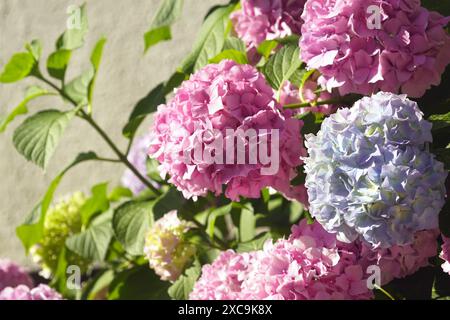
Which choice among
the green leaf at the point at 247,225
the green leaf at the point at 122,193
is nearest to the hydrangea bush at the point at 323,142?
the green leaf at the point at 247,225

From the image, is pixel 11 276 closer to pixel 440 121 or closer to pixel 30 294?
pixel 30 294

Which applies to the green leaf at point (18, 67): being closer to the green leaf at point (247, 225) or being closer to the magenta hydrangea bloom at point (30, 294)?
the magenta hydrangea bloom at point (30, 294)

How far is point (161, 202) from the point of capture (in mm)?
1706

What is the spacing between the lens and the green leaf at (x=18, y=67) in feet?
6.23

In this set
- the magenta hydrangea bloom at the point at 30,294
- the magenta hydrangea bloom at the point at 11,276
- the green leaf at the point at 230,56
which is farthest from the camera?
the magenta hydrangea bloom at the point at 11,276

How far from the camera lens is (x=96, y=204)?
7.21 feet

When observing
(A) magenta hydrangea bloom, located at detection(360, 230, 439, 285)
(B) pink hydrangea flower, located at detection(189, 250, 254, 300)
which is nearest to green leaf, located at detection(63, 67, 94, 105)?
(B) pink hydrangea flower, located at detection(189, 250, 254, 300)

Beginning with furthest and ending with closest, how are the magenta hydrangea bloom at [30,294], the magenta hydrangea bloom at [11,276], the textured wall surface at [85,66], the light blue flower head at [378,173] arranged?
the textured wall surface at [85,66] < the magenta hydrangea bloom at [11,276] < the magenta hydrangea bloom at [30,294] < the light blue flower head at [378,173]

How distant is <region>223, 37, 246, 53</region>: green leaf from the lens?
5.36ft

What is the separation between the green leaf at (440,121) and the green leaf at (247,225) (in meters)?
0.66

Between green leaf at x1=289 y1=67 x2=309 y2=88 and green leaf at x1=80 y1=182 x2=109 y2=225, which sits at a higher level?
green leaf at x1=289 y1=67 x2=309 y2=88

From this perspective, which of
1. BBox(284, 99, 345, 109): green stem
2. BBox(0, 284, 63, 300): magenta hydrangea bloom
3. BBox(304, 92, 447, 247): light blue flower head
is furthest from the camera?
BBox(0, 284, 63, 300): magenta hydrangea bloom

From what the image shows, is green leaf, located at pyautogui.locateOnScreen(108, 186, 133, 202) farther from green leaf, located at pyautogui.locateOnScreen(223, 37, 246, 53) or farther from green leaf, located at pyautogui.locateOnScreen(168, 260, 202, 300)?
green leaf, located at pyautogui.locateOnScreen(223, 37, 246, 53)

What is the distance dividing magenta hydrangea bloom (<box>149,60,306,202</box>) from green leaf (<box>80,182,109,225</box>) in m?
0.87
